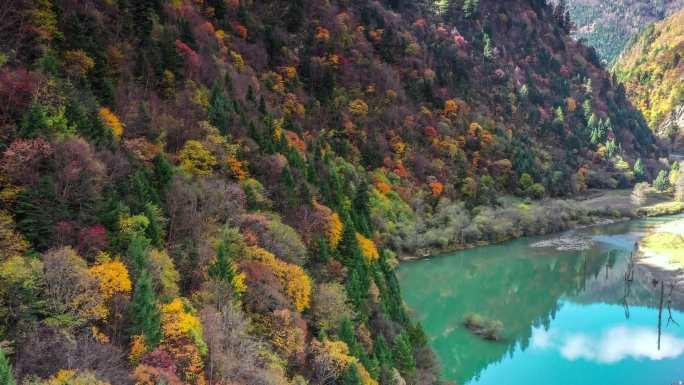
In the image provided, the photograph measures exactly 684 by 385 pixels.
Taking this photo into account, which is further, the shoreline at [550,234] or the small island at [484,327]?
the shoreline at [550,234]

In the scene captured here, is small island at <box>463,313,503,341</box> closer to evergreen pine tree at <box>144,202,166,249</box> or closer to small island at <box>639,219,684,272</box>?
small island at <box>639,219,684,272</box>

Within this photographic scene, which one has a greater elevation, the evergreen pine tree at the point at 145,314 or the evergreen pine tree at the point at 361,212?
the evergreen pine tree at the point at 145,314

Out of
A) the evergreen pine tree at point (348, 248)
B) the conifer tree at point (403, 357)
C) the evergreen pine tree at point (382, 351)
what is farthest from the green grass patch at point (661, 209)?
the evergreen pine tree at point (382, 351)

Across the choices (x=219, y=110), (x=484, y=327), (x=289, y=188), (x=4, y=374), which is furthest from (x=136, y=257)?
(x=484, y=327)

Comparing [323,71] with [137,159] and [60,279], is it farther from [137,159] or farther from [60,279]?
[60,279]

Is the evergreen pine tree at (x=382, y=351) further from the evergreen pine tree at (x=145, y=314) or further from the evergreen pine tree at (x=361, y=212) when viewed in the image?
the evergreen pine tree at (x=361, y=212)

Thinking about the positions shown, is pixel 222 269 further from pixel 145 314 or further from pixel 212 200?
pixel 212 200
